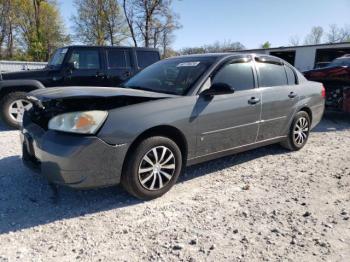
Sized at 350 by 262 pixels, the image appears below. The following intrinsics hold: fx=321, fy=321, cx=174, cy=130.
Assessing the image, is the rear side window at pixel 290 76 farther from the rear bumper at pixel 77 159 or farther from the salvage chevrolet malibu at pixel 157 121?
the rear bumper at pixel 77 159

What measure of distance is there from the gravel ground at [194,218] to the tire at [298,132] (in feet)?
2.58

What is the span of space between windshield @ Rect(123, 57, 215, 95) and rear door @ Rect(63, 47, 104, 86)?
3410mm

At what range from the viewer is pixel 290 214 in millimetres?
3240

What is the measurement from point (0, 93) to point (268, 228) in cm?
621

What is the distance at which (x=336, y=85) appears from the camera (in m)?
8.43

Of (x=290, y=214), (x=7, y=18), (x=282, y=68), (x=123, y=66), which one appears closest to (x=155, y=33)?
(x=7, y=18)

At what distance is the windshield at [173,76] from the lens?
13.0ft

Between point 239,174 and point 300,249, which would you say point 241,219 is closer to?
point 300,249

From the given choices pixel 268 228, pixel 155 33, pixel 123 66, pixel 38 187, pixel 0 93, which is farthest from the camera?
pixel 155 33

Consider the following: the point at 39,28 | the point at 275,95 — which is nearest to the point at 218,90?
the point at 275,95

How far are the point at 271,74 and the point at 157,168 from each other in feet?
8.35

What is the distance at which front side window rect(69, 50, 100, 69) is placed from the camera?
766 cm

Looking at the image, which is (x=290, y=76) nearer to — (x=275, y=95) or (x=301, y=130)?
(x=275, y=95)

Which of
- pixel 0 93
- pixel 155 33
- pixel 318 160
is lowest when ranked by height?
pixel 318 160
